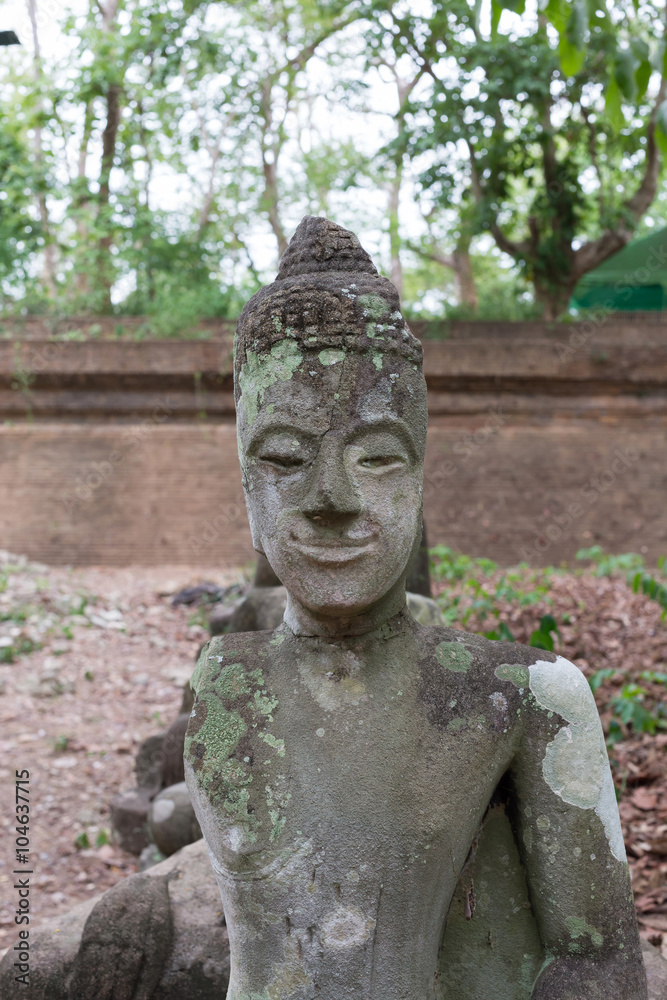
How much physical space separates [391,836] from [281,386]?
0.76m

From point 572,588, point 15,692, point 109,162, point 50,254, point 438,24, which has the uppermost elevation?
point 438,24

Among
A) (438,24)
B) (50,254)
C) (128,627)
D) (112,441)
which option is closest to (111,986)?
(128,627)

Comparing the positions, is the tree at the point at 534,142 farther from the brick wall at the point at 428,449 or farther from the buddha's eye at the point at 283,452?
the buddha's eye at the point at 283,452

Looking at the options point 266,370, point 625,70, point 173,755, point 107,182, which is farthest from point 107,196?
point 266,370

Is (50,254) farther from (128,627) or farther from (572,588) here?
(572,588)

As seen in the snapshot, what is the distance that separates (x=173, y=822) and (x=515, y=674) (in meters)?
2.25

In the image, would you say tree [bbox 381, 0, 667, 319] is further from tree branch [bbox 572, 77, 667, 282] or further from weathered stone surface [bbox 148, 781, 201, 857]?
weathered stone surface [bbox 148, 781, 201, 857]

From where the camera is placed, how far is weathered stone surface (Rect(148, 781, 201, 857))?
10.7ft

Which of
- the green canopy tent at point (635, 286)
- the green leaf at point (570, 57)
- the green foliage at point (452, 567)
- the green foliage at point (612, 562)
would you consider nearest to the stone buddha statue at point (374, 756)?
the green leaf at point (570, 57)

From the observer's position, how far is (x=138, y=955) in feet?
6.10

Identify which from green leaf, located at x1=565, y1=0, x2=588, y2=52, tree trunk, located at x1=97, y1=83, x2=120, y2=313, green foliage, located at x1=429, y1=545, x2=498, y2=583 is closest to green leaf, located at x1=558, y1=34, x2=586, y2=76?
green leaf, located at x1=565, y1=0, x2=588, y2=52

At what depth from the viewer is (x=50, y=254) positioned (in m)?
13.2

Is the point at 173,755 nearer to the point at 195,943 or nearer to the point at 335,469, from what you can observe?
the point at 195,943

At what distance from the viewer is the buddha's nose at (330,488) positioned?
1367 millimetres
